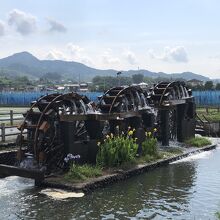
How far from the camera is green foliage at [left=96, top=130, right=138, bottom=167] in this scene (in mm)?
16766

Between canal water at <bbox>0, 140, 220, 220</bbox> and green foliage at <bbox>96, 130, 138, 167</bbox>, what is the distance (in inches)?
37.7

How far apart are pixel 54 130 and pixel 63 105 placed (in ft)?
3.70

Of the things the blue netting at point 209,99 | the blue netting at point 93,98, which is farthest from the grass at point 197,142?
the blue netting at point 209,99

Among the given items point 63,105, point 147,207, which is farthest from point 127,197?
point 63,105

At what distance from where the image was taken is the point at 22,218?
11570 mm

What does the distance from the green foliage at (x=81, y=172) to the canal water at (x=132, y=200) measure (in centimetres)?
75

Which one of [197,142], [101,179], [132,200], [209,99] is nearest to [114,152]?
[101,179]

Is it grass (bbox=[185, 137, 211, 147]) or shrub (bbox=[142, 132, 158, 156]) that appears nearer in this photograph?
shrub (bbox=[142, 132, 158, 156])

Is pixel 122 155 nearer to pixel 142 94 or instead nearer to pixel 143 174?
pixel 143 174

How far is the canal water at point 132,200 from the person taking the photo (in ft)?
39.5

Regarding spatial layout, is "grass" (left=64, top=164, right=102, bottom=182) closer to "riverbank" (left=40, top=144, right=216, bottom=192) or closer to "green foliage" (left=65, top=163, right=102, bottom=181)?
"green foliage" (left=65, top=163, right=102, bottom=181)

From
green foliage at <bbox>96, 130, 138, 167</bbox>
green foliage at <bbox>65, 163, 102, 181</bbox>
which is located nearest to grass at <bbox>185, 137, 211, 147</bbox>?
green foliage at <bbox>96, 130, 138, 167</bbox>

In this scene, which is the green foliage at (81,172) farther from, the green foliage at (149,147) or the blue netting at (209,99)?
the blue netting at (209,99)

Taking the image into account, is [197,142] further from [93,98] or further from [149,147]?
[93,98]
